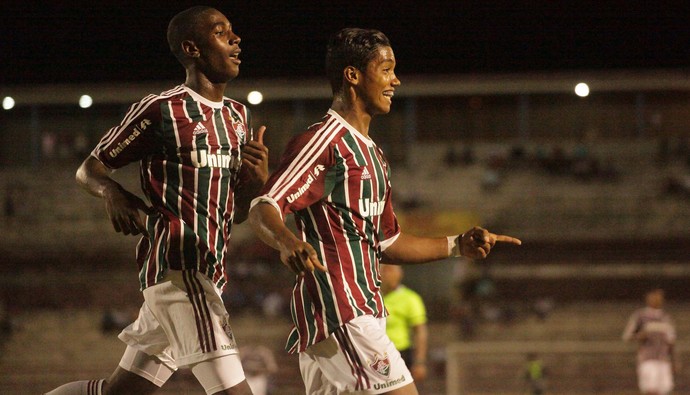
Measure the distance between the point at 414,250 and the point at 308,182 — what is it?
2.49 ft

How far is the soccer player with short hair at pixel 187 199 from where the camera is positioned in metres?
3.85

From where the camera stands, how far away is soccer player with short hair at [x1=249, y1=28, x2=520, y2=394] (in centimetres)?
366

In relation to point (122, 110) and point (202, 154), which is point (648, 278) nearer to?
point (122, 110)

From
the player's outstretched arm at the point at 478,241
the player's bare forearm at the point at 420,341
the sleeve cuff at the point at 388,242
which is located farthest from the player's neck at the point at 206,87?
the player's bare forearm at the point at 420,341

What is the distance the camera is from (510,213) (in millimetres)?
24969

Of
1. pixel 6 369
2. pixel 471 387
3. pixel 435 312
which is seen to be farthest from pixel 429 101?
pixel 471 387

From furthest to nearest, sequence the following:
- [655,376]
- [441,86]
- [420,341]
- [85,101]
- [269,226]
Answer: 1. [85,101]
2. [441,86]
3. [655,376]
4. [420,341]
5. [269,226]

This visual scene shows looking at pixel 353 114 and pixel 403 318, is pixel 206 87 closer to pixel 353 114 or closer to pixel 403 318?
pixel 353 114

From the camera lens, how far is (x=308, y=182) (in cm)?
366

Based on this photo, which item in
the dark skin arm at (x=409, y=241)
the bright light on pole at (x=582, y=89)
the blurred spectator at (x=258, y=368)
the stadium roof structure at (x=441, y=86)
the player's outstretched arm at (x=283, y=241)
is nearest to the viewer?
the player's outstretched arm at (x=283, y=241)

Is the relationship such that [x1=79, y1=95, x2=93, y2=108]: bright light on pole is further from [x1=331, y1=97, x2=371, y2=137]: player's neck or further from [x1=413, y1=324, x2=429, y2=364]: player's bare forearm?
[x1=331, y1=97, x2=371, y2=137]: player's neck

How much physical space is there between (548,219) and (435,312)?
4456 mm

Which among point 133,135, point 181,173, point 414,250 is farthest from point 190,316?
point 414,250

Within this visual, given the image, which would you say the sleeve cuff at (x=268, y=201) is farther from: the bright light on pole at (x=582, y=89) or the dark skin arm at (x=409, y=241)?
the bright light on pole at (x=582, y=89)
